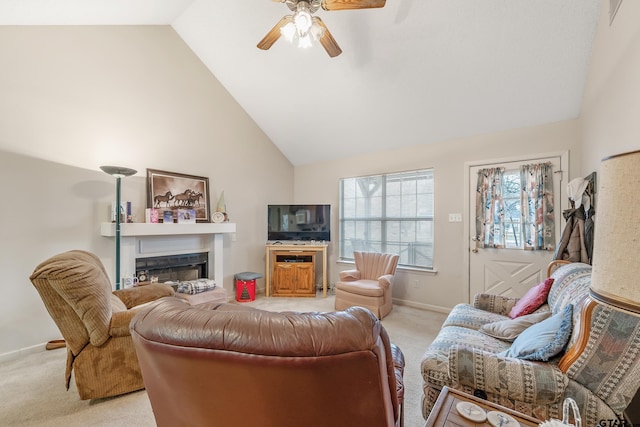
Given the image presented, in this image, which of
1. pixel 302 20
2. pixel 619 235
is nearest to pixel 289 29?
pixel 302 20

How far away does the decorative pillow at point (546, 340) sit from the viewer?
1353 mm

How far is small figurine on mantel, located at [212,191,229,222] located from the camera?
13.7 feet

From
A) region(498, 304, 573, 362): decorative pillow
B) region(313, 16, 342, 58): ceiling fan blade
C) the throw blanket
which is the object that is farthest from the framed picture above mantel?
region(498, 304, 573, 362): decorative pillow

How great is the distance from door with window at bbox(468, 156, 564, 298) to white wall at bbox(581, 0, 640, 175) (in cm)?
67

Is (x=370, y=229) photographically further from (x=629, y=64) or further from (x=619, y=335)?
(x=619, y=335)

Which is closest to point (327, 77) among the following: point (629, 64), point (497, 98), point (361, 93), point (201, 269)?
point (361, 93)

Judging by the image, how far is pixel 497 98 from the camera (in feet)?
10.3

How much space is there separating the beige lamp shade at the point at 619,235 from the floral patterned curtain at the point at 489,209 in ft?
10.4

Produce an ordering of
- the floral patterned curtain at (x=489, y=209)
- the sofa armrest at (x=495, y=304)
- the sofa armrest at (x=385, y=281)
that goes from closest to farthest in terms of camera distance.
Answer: the sofa armrest at (x=495, y=304) → the floral patterned curtain at (x=489, y=209) → the sofa armrest at (x=385, y=281)

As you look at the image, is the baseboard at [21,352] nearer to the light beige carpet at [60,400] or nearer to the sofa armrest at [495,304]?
the light beige carpet at [60,400]

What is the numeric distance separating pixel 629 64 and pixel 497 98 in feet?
4.54

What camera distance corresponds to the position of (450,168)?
3850 millimetres

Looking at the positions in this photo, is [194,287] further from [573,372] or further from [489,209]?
[489,209]

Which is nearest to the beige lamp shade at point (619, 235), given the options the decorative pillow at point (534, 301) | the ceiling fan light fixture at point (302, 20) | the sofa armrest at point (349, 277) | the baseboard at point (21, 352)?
the decorative pillow at point (534, 301)
